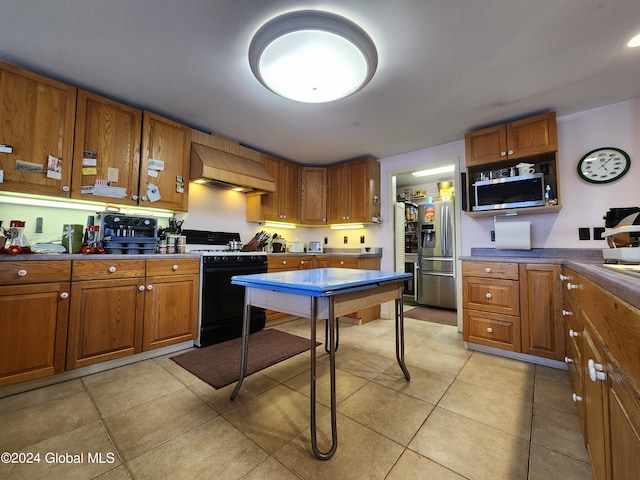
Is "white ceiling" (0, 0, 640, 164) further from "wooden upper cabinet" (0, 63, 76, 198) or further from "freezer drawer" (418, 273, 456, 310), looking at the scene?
"freezer drawer" (418, 273, 456, 310)

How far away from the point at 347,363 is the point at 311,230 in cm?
282

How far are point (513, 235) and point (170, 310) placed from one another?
3512 millimetres

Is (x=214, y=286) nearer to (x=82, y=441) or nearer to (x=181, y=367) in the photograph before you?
(x=181, y=367)

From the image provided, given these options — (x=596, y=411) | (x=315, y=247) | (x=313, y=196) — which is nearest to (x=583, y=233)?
(x=596, y=411)

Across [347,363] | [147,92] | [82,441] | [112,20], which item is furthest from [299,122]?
[82,441]

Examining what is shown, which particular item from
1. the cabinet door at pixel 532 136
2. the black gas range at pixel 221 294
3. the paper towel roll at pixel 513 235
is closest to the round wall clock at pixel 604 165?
the cabinet door at pixel 532 136

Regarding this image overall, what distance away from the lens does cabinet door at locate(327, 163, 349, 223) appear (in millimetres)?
4113

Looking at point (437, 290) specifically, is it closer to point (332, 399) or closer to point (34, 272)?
point (332, 399)

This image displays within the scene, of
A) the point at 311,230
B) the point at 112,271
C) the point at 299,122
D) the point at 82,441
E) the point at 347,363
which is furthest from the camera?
the point at 311,230

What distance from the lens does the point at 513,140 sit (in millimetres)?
2719

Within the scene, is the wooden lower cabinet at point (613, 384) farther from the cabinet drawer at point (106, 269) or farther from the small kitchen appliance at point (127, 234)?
the small kitchen appliance at point (127, 234)

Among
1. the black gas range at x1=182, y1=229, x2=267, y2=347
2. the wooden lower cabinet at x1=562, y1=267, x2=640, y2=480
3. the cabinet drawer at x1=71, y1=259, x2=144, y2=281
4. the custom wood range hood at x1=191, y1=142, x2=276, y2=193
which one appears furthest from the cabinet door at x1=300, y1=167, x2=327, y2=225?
the wooden lower cabinet at x1=562, y1=267, x2=640, y2=480

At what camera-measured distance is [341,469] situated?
3.84 ft

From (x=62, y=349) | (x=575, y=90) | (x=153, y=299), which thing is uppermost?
(x=575, y=90)
